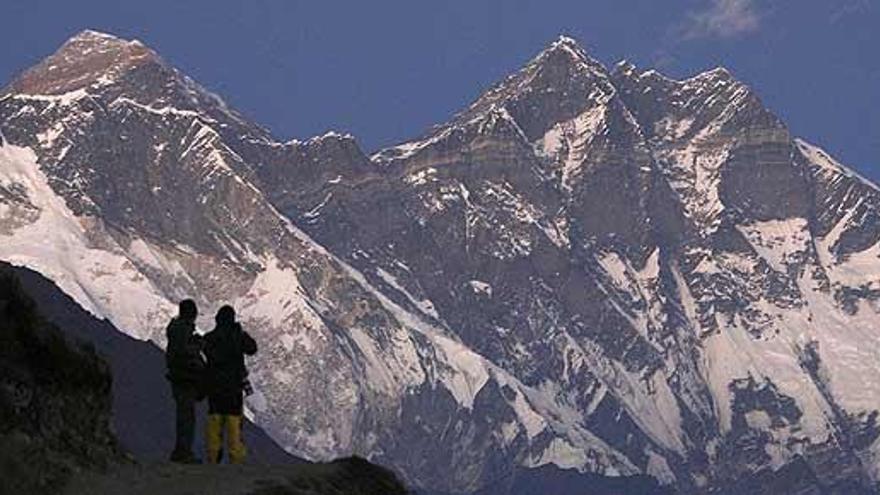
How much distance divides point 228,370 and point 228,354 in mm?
216

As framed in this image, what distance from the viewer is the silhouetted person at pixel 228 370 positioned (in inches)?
1294

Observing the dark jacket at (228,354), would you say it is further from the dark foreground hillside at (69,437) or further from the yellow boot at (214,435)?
the dark foreground hillside at (69,437)

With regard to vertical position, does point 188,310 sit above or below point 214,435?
above

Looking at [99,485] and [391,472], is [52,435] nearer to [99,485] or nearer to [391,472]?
[99,485]

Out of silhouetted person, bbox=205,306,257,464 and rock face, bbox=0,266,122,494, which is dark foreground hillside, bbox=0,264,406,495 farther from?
silhouetted person, bbox=205,306,257,464

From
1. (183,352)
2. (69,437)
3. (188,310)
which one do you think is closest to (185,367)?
(183,352)

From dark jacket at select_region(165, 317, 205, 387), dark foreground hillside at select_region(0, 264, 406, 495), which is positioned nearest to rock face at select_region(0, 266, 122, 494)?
dark foreground hillside at select_region(0, 264, 406, 495)

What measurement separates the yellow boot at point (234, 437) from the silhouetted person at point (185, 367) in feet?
1.62

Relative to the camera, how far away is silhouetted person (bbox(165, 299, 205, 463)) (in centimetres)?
3272

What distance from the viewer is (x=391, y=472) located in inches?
1246

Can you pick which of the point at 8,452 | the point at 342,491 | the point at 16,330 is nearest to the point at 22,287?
the point at 16,330

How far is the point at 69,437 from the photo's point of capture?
2852cm

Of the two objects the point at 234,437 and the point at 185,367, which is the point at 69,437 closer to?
the point at 185,367

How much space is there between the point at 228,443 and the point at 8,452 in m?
6.20
